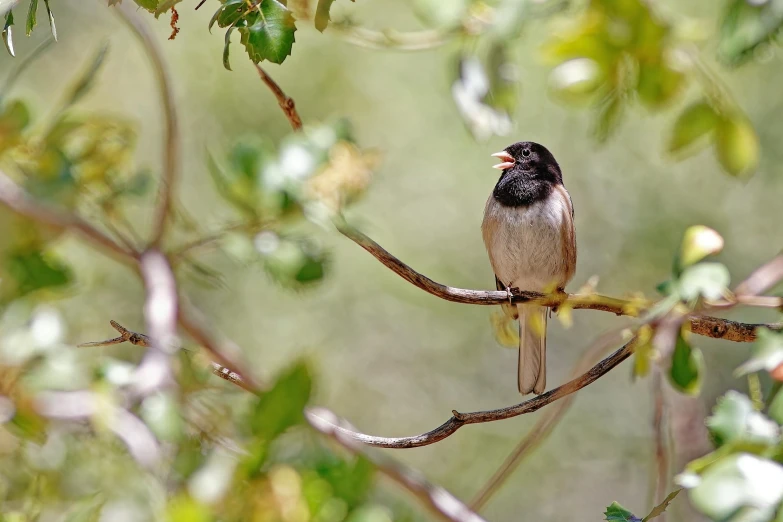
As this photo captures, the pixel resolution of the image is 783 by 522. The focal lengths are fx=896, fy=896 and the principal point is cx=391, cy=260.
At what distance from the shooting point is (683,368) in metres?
1.21

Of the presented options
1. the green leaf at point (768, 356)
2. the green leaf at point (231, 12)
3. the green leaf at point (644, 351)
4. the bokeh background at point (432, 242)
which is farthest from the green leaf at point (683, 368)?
the bokeh background at point (432, 242)

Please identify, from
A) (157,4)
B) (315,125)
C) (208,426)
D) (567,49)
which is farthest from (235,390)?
(567,49)

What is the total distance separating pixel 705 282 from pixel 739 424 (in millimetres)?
172

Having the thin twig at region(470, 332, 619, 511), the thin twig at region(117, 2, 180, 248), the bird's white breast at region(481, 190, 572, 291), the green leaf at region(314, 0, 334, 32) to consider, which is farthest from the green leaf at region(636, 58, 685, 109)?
the bird's white breast at region(481, 190, 572, 291)

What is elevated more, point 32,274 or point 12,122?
point 12,122

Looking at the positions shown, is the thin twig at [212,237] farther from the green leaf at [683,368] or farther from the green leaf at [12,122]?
the green leaf at [683,368]

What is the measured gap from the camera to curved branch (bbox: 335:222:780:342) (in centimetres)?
143

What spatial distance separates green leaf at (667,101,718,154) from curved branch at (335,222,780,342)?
0.94 feet

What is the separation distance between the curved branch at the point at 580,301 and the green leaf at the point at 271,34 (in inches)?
11.2

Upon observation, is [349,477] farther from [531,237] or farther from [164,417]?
[531,237]

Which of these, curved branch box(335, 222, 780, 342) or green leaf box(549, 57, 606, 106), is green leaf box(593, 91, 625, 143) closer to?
green leaf box(549, 57, 606, 106)

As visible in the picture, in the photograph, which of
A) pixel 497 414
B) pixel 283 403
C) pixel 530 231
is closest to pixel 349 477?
pixel 283 403

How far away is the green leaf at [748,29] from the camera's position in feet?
2.89

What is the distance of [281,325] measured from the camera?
6.68 meters
